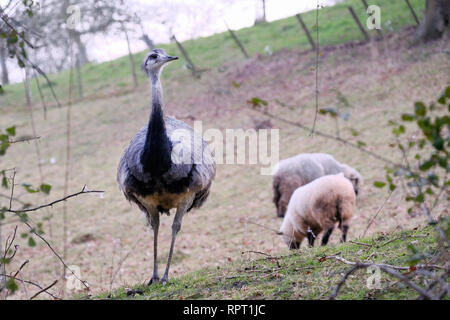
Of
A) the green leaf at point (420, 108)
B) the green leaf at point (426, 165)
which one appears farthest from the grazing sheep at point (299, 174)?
the green leaf at point (420, 108)

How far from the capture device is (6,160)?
23688mm

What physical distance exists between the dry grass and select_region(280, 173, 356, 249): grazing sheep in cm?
61

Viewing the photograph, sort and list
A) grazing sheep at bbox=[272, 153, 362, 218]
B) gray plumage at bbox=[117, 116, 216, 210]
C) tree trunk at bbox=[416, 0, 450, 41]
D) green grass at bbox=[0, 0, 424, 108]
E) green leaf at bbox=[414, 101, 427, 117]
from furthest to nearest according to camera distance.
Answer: green grass at bbox=[0, 0, 424, 108], tree trunk at bbox=[416, 0, 450, 41], grazing sheep at bbox=[272, 153, 362, 218], gray plumage at bbox=[117, 116, 216, 210], green leaf at bbox=[414, 101, 427, 117]

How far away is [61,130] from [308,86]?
40.5 ft

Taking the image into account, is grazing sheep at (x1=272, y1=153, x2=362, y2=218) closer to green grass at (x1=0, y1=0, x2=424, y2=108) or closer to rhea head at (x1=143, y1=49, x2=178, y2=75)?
rhea head at (x1=143, y1=49, x2=178, y2=75)

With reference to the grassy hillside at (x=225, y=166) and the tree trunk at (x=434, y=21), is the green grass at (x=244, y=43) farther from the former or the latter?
the tree trunk at (x=434, y=21)

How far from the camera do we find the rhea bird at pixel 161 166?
19.3ft

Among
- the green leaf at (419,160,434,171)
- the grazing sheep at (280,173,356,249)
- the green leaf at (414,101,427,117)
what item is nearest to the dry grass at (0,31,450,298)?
the grazing sheep at (280,173,356,249)

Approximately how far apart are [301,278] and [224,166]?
45.4 feet

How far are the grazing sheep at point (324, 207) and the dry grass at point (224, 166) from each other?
0.61 m

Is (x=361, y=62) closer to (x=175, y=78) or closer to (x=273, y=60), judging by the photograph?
(x=273, y=60)

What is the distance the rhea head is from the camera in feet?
21.8

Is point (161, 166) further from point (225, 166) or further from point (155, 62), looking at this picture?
point (225, 166)
